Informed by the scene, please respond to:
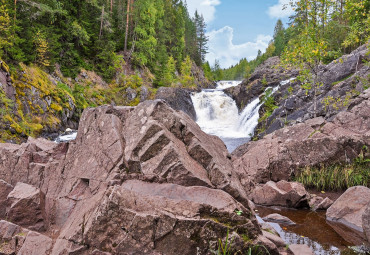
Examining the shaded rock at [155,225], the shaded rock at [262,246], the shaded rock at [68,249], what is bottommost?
the shaded rock at [262,246]

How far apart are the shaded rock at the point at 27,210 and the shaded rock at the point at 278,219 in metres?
6.77

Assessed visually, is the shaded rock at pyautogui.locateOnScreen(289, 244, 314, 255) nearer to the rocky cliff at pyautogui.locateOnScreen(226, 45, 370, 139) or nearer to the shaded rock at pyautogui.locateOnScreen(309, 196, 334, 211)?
the shaded rock at pyautogui.locateOnScreen(309, 196, 334, 211)

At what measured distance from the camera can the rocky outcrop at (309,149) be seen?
1158 cm

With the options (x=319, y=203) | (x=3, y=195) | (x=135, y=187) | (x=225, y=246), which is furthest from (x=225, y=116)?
(x=225, y=246)

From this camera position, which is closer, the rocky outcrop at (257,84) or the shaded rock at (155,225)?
the shaded rock at (155,225)

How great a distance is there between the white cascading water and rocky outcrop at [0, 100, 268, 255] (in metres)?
17.6

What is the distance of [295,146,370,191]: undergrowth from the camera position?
35.8 feet

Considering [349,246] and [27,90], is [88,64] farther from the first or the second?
[349,246]

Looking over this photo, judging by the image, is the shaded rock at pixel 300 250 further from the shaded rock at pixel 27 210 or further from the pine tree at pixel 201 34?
the pine tree at pixel 201 34

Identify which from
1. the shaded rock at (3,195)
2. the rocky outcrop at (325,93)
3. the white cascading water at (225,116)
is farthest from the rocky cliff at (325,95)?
the shaded rock at (3,195)

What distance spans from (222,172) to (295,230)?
12.6ft

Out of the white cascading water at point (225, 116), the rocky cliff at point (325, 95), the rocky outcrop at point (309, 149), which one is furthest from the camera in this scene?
the white cascading water at point (225, 116)

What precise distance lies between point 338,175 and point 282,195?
3.35 metres

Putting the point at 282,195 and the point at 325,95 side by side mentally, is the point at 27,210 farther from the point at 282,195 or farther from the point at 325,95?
the point at 325,95
